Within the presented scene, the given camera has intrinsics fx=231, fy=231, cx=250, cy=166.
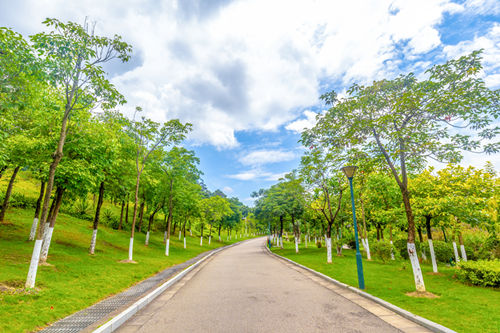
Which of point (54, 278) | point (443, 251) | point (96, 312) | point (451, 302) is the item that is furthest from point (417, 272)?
point (443, 251)

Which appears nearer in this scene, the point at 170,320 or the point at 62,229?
the point at 170,320

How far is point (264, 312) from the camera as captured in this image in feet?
21.9

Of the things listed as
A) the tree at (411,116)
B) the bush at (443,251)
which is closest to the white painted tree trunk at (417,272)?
the tree at (411,116)

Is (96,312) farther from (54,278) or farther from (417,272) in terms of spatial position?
(417,272)

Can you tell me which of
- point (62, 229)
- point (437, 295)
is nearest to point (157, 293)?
point (437, 295)

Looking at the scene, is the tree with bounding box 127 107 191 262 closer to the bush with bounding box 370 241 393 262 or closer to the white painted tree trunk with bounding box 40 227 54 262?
the white painted tree trunk with bounding box 40 227 54 262

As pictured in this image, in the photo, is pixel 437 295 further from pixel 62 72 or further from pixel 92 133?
pixel 92 133

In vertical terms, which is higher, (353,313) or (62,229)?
(62,229)

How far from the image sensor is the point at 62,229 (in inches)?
839

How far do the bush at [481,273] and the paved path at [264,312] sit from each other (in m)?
6.24

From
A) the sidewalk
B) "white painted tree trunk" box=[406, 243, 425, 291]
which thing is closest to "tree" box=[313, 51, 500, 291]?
"white painted tree trunk" box=[406, 243, 425, 291]

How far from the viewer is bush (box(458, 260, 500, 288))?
963cm

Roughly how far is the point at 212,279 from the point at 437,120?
12.6m

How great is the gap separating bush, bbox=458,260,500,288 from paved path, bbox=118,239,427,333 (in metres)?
6.24
